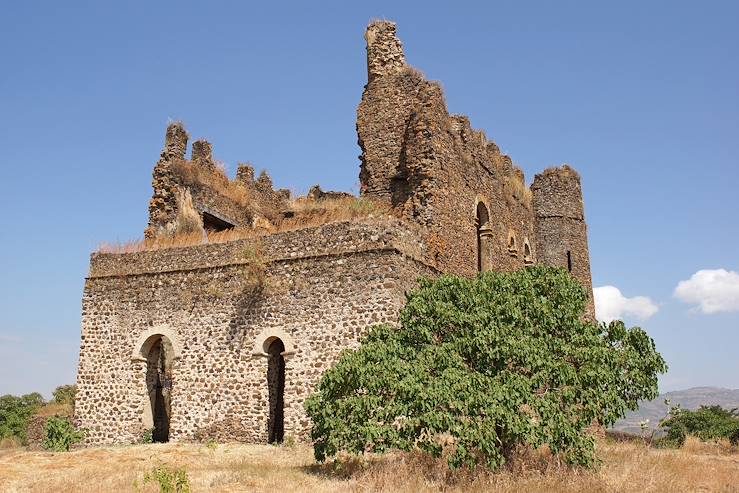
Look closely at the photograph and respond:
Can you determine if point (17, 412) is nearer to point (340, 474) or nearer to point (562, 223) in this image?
point (562, 223)

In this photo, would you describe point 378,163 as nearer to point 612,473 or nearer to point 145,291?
point 145,291

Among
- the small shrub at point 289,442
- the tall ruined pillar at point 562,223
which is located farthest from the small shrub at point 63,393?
the tall ruined pillar at point 562,223

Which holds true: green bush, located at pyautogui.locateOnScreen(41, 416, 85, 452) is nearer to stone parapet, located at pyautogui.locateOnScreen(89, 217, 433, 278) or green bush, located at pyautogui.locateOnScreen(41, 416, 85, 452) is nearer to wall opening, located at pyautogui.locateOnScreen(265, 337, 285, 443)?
stone parapet, located at pyautogui.locateOnScreen(89, 217, 433, 278)

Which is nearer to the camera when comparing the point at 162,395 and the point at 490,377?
the point at 490,377

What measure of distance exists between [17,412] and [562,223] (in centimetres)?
2922

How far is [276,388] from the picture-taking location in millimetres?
15727

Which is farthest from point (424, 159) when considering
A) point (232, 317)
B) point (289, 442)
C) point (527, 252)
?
point (527, 252)

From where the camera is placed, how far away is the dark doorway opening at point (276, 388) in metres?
15.3

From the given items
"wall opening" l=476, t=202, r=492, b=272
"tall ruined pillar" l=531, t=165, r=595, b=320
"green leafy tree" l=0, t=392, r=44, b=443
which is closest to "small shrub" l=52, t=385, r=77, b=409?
"green leafy tree" l=0, t=392, r=44, b=443

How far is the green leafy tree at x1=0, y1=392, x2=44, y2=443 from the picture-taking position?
91.5 ft

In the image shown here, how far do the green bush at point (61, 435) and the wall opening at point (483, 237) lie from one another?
39.3ft

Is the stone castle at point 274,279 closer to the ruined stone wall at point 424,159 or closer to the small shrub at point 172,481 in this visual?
the ruined stone wall at point 424,159

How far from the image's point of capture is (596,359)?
35.2ft

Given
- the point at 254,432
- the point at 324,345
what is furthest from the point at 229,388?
the point at 324,345
